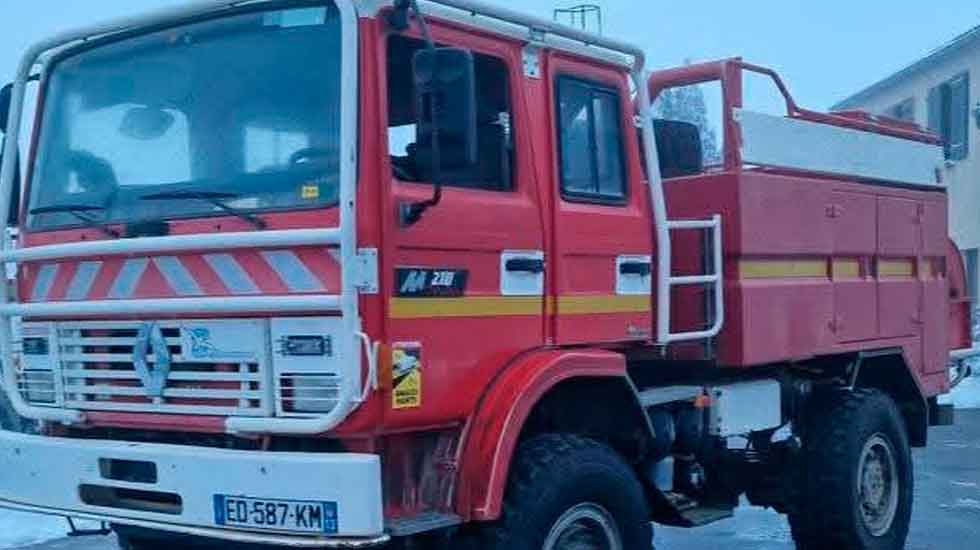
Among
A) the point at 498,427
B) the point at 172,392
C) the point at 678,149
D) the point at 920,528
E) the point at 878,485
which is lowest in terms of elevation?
the point at 920,528

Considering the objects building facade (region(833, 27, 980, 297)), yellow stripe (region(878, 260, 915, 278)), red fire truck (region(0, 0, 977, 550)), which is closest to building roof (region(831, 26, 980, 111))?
building facade (region(833, 27, 980, 297))

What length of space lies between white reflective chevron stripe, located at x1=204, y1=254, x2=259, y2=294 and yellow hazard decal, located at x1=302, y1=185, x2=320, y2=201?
36cm

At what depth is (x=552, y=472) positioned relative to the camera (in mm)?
4988

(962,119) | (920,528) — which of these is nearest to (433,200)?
(920,528)

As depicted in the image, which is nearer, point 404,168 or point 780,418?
point 404,168

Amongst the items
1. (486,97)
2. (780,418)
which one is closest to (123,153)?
(486,97)

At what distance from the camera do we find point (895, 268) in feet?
25.7

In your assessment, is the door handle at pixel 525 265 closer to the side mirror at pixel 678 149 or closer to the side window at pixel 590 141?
the side window at pixel 590 141

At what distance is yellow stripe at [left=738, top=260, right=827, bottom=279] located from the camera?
640 cm

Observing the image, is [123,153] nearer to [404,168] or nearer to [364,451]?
[404,168]

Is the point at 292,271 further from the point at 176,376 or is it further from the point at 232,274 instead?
the point at 176,376

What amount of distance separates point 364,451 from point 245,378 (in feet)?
1.68

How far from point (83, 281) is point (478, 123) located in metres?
1.71

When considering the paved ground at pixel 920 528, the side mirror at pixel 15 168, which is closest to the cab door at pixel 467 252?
the side mirror at pixel 15 168
